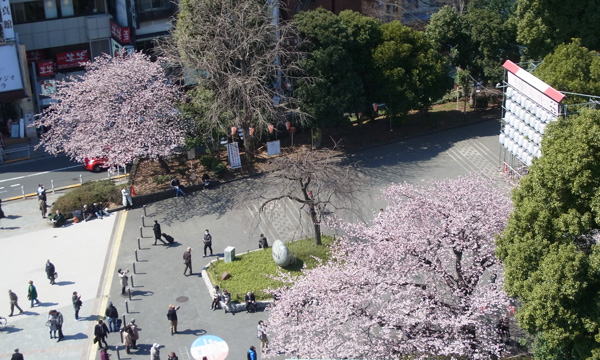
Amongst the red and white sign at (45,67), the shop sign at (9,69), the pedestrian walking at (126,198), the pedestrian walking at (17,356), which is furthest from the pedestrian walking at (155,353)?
the red and white sign at (45,67)

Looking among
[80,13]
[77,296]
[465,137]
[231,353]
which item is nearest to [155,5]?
[80,13]

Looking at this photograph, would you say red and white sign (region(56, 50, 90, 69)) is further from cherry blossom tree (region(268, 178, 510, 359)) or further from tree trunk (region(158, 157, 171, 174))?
cherry blossom tree (region(268, 178, 510, 359))

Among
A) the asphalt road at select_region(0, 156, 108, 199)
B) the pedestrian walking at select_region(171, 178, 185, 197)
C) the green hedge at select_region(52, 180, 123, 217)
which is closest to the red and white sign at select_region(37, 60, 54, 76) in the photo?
the asphalt road at select_region(0, 156, 108, 199)

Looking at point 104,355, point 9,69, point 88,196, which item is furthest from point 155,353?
point 9,69

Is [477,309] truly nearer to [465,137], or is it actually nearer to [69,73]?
[465,137]

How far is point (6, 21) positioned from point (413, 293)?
1492 inches

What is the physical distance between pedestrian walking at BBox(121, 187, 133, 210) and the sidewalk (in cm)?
117

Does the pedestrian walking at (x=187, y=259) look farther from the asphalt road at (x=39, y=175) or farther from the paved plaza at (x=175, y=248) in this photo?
the asphalt road at (x=39, y=175)

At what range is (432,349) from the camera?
98.9 ft

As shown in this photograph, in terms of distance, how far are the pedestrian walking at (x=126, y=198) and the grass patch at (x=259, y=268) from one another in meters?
9.30

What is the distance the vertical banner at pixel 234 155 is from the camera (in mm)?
51144

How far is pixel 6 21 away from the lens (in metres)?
55.6

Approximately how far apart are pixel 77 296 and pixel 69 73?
28854mm

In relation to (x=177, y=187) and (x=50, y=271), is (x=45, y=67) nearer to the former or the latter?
(x=177, y=187)
